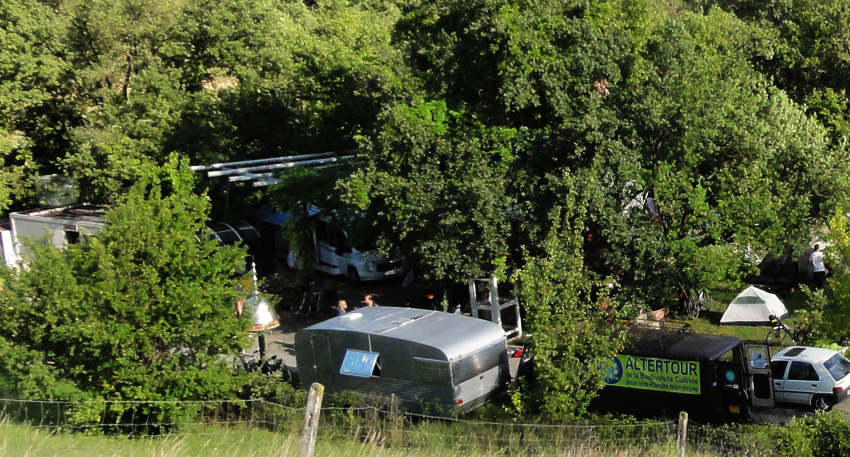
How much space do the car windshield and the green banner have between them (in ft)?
11.1

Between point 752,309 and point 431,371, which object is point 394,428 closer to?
point 431,371

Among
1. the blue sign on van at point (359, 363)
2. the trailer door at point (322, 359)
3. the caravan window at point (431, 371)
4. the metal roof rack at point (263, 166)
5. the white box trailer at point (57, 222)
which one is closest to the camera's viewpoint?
the caravan window at point (431, 371)

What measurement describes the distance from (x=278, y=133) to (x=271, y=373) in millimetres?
14866

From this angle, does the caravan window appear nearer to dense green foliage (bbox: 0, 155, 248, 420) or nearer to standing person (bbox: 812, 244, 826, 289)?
dense green foliage (bbox: 0, 155, 248, 420)

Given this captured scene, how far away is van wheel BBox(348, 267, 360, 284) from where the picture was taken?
1027 inches

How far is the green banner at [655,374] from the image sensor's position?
1402 centimetres

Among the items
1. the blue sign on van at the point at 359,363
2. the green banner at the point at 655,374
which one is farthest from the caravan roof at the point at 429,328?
the green banner at the point at 655,374

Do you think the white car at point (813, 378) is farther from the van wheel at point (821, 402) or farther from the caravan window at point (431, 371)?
the caravan window at point (431, 371)

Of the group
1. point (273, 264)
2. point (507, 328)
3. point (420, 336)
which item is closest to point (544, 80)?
point (507, 328)

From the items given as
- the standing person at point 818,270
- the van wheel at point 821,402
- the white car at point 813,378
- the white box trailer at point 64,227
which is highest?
the white box trailer at point 64,227

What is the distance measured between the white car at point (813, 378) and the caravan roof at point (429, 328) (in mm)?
5730

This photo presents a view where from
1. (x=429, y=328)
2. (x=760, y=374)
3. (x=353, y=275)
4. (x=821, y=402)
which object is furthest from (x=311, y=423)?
(x=353, y=275)

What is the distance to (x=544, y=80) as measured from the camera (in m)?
19.4

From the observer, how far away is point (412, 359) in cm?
1408
